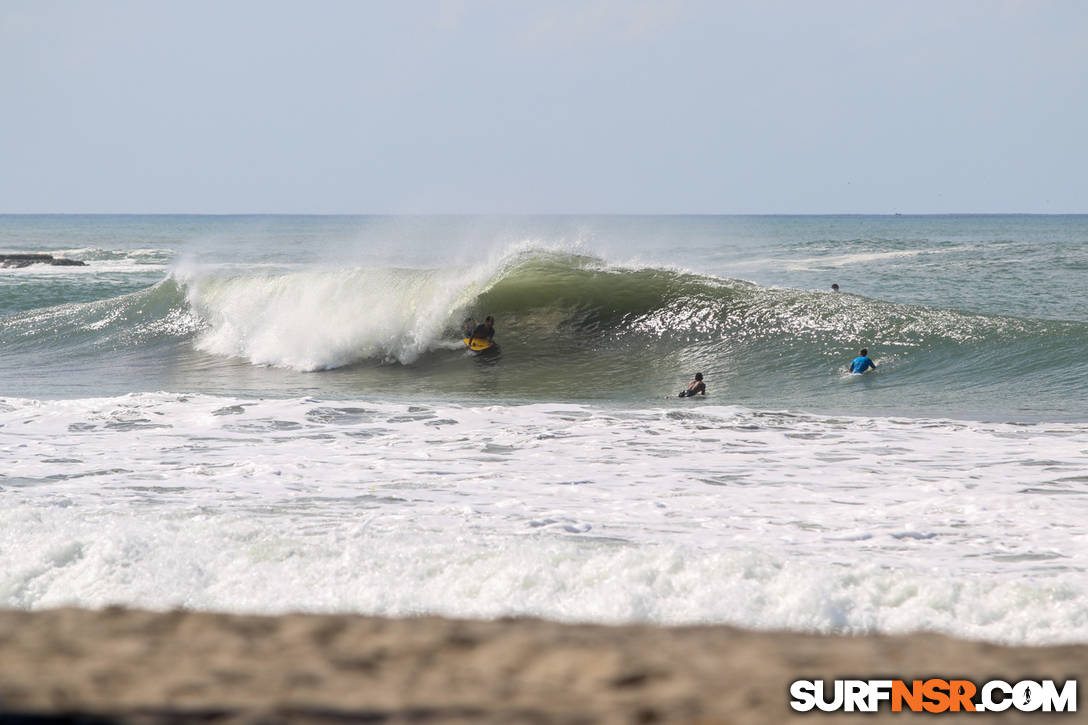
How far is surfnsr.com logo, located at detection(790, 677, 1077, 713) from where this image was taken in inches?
95.5

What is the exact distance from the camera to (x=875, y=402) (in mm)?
14203

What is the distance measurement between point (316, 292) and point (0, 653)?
20350 mm

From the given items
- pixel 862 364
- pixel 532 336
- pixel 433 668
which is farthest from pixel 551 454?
pixel 532 336

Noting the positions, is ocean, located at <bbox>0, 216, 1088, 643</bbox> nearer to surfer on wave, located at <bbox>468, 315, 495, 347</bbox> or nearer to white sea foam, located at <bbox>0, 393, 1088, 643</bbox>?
white sea foam, located at <bbox>0, 393, 1088, 643</bbox>

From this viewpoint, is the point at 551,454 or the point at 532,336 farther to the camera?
the point at 532,336

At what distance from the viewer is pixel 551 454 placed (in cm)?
1013

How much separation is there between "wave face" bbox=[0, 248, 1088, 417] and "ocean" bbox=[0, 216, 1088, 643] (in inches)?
3.4

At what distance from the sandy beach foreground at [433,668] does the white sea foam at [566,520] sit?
273 cm

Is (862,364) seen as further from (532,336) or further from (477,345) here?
(477,345)

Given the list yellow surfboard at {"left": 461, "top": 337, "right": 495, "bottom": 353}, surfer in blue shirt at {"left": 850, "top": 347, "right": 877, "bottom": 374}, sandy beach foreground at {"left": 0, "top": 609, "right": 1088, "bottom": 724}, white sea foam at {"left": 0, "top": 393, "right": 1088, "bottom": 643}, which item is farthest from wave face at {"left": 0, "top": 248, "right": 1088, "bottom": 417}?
sandy beach foreground at {"left": 0, "top": 609, "right": 1088, "bottom": 724}

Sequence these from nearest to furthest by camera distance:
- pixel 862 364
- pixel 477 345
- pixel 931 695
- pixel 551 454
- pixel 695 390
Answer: pixel 931 695
pixel 551 454
pixel 695 390
pixel 862 364
pixel 477 345

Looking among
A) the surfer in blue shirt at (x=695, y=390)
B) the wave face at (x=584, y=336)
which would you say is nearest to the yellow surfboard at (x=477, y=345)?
the wave face at (x=584, y=336)

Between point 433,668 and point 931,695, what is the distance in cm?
124

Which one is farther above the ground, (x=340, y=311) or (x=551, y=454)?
(x=340, y=311)
